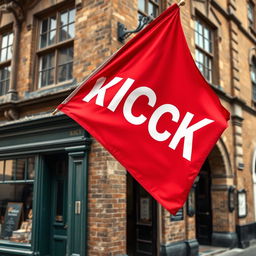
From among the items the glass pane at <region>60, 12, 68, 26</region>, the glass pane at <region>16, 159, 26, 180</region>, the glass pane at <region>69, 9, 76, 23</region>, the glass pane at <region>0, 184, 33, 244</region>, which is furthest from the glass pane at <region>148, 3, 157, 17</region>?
the glass pane at <region>0, 184, 33, 244</region>

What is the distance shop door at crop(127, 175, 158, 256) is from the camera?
8086mm

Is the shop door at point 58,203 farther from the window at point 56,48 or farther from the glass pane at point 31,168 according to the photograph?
the window at point 56,48

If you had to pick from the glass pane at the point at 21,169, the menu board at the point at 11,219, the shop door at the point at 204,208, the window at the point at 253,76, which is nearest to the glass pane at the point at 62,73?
the glass pane at the point at 21,169

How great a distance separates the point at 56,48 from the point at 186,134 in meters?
5.35

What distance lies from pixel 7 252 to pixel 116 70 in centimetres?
570

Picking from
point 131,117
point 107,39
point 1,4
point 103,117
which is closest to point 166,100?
point 131,117

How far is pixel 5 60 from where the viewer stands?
917 cm

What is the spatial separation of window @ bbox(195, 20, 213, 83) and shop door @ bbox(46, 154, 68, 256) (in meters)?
4.82

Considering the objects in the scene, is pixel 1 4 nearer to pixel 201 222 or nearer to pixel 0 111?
pixel 0 111

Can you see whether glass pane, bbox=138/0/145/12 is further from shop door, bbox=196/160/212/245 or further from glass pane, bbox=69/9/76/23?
shop door, bbox=196/160/212/245

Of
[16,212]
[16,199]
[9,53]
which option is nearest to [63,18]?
[9,53]

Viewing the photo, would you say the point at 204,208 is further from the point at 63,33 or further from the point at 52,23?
the point at 52,23

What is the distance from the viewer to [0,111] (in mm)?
8609

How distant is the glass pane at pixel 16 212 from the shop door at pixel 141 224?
2.55 m
